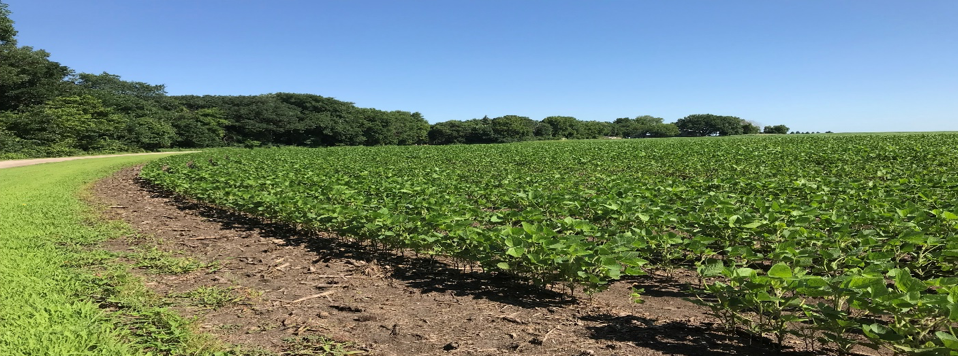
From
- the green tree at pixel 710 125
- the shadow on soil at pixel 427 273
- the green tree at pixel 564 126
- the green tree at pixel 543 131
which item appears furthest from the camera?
the green tree at pixel 564 126

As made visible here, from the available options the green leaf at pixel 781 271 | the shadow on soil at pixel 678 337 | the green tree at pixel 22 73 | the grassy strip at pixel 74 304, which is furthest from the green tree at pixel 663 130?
the green leaf at pixel 781 271

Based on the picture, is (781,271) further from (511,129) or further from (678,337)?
(511,129)

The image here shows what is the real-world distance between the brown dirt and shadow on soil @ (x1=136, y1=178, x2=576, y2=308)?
0.05 feet

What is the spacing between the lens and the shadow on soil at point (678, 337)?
9.83 ft

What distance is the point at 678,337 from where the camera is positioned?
10.7 feet

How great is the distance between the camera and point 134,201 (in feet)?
37.3

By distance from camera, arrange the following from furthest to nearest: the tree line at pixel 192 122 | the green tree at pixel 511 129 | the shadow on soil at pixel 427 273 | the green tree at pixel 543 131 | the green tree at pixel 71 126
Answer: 1. the green tree at pixel 543 131
2. the green tree at pixel 511 129
3. the tree line at pixel 192 122
4. the green tree at pixel 71 126
5. the shadow on soil at pixel 427 273

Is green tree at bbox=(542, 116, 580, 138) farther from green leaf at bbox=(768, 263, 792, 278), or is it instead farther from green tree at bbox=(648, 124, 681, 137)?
green leaf at bbox=(768, 263, 792, 278)

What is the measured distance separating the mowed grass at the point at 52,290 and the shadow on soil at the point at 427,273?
227cm

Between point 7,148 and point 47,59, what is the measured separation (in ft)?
47.4

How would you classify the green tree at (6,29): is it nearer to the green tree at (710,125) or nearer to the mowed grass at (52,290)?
the mowed grass at (52,290)

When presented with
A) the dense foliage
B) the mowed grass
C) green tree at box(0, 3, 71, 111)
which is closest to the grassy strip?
the mowed grass

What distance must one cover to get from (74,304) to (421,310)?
2959 millimetres

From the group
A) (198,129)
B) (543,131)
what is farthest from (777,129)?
(198,129)
